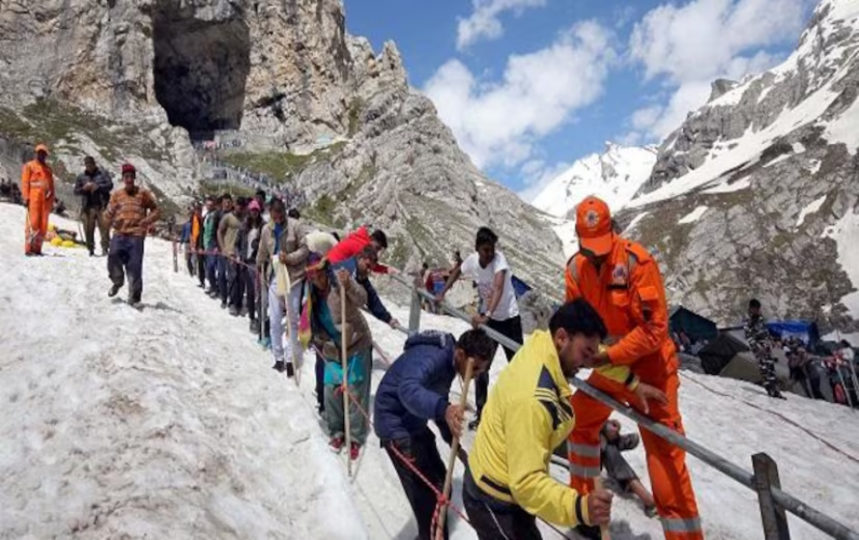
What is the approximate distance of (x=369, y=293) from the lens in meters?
8.18

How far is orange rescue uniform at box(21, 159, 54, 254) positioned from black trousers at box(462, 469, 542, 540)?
48.6 ft

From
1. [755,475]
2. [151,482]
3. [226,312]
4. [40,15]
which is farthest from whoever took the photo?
[40,15]

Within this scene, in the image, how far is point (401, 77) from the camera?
86.8m

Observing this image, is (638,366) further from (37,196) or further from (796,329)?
(796,329)

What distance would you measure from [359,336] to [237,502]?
2.47 meters

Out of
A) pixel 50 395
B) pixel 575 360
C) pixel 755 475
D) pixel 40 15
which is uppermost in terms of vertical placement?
pixel 40 15

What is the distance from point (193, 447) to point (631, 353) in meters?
4.27

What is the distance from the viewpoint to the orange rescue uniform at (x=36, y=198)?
1521cm

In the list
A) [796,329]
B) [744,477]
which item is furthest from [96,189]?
[796,329]

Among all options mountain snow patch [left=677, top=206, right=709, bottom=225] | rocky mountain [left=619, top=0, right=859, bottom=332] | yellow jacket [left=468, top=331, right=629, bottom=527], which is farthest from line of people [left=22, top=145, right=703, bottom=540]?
mountain snow patch [left=677, top=206, right=709, bottom=225]

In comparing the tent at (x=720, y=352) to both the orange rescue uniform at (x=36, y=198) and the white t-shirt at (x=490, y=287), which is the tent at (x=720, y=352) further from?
the orange rescue uniform at (x=36, y=198)

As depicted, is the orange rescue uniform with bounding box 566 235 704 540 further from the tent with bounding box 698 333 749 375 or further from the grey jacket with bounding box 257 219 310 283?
the tent with bounding box 698 333 749 375

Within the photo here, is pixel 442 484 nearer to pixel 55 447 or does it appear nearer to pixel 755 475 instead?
pixel 755 475

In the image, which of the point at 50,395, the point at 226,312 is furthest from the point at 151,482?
the point at 226,312
